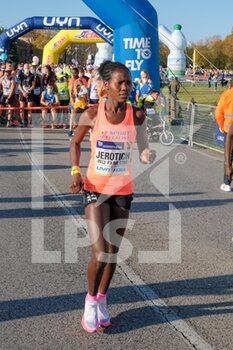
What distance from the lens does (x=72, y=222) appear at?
6871mm

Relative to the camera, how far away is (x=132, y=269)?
5.24m

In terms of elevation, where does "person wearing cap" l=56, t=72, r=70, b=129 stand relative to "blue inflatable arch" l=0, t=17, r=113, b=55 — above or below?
below

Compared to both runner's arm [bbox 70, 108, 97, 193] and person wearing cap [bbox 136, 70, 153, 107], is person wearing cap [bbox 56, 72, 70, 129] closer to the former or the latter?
person wearing cap [bbox 136, 70, 153, 107]

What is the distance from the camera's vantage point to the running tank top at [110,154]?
3.85 meters

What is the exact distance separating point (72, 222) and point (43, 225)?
1.29 ft

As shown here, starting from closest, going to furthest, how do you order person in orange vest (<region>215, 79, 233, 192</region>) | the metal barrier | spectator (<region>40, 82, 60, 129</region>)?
1. person in orange vest (<region>215, 79, 233, 192</region>)
2. the metal barrier
3. spectator (<region>40, 82, 60, 129</region>)

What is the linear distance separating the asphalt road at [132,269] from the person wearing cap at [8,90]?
8948 mm

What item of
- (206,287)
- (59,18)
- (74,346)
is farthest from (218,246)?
(59,18)

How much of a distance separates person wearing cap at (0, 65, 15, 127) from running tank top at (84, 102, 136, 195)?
15161 mm

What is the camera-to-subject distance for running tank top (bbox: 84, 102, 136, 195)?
12.6ft

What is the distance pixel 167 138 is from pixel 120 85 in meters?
11.3


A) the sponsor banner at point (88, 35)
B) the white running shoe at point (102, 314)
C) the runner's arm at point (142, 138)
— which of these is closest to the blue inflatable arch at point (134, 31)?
the runner's arm at point (142, 138)

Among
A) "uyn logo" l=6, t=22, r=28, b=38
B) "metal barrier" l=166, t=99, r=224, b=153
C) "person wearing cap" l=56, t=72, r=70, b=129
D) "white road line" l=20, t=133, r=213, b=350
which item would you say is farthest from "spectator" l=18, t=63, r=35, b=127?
"white road line" l=20, t=133, r=213, b=350

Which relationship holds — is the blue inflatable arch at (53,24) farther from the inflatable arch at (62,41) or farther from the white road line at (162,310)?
the white road line at (162,310)
